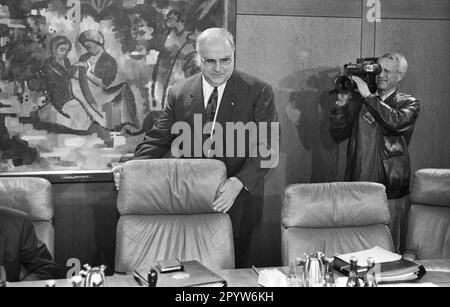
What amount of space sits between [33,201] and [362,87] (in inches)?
82.3

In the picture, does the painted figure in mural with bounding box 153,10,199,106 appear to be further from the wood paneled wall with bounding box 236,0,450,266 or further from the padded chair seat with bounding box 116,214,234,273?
the padded chair seat with bounding box 116,214,234,273

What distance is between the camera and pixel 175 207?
9.25 ft

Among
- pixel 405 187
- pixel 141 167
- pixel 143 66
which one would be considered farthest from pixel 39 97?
pixel 405 187

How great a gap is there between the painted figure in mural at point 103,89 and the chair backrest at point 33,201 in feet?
3.70

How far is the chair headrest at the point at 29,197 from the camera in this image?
105 inches

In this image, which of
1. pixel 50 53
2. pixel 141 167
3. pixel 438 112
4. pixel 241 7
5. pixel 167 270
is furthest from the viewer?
pixel 438 112

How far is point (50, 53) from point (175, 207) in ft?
4.76

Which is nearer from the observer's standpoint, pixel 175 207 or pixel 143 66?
pixel 175 207

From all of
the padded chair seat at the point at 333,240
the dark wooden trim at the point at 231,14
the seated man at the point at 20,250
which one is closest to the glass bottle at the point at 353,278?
Result: the padded chair seat at the point at 333,240

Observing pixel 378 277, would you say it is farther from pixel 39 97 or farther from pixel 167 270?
pixel 39 97

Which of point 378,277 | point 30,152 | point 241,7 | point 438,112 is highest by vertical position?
point 241,7

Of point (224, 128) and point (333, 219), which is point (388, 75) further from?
point (333, 219)

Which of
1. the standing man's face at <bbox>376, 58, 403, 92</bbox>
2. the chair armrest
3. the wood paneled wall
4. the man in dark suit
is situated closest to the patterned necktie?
the man in dark suit

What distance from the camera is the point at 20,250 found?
2477mm
